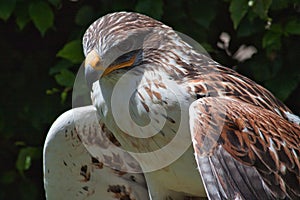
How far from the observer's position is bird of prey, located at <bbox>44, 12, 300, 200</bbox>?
10.3 ft

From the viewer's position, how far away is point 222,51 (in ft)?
16.6

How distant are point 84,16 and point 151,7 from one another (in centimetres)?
45

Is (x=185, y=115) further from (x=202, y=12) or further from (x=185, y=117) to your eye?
(x=202, y=12)

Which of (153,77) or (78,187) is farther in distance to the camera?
(78,187)

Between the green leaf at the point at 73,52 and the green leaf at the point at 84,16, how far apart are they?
17 centimetres

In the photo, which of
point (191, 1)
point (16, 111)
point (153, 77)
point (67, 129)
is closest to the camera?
point (153, 77)

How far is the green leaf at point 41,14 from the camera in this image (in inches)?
193

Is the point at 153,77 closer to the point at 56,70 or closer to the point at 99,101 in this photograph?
the point at 99,101

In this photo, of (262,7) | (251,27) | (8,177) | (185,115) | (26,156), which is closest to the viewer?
(185,115)

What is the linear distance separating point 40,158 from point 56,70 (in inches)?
22.5

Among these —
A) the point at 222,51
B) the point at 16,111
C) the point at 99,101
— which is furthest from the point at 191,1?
the point at 99,101

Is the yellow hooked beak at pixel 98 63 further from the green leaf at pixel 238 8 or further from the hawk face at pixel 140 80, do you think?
the green leaf at pixel 238 8

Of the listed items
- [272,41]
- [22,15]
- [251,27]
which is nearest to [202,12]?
[251,27]

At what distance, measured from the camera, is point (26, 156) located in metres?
5.24
